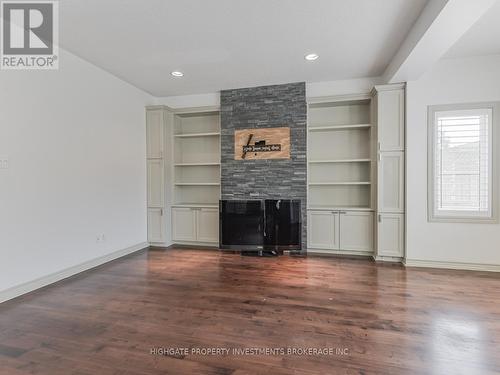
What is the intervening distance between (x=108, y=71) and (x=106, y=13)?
5.42 feet

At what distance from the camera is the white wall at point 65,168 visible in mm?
2908

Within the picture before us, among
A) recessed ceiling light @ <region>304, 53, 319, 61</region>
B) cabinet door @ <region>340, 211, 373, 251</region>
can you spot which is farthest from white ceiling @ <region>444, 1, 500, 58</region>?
cabinet door @ <region>340, 211, 373, 251</region>

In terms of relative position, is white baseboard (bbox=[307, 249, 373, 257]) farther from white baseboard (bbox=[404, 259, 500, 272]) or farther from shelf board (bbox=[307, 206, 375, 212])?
shelf board (bbox=[307, 206, 375, 212])

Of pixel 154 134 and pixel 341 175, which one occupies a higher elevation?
pixel 154 134

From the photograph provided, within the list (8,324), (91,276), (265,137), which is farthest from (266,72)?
(8,324)

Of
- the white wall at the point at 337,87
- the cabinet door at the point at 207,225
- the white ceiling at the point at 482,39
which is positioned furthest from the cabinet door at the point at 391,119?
the cabinet door at the point at 207,225

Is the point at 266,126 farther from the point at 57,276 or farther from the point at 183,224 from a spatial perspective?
the point at 57,276

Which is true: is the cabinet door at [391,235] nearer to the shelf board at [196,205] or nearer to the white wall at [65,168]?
the shelf board at [196,205]

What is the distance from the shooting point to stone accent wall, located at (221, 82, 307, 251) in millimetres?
4613

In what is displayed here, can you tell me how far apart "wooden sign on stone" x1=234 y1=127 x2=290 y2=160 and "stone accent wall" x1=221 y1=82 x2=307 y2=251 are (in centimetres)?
7

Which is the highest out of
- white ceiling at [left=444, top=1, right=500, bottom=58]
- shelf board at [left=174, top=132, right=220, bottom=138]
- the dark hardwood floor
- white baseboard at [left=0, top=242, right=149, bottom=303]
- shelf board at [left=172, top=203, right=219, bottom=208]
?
white ceiling at [left=444, top=1, right=500, bottom=58]

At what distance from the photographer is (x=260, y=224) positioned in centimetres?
456

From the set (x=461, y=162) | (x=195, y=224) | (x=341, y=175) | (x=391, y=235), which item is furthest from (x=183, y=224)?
(x=461, y=162)

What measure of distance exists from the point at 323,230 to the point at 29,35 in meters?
4.70
